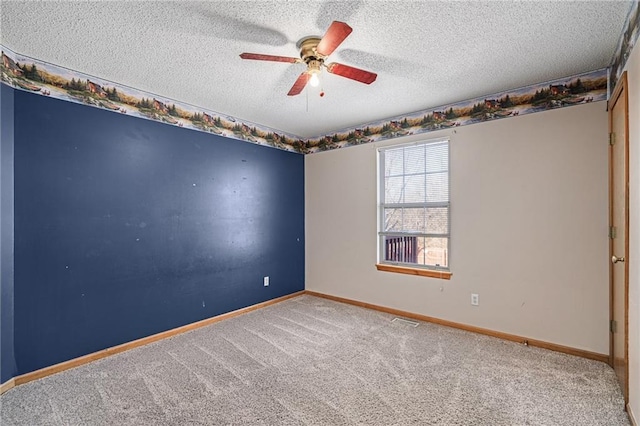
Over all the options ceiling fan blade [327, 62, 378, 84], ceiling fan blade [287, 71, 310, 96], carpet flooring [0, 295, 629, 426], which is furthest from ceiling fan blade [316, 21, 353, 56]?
carpet flooring [0, 295, 629, 426]

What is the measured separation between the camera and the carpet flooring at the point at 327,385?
191 cm

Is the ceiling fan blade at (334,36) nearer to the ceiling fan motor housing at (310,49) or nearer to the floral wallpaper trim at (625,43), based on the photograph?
the ceiling fan motor housing at (310,49)

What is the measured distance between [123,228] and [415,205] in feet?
10.5

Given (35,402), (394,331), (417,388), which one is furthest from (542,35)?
(35,402)

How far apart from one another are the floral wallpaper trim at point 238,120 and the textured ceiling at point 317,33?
0.10 meters

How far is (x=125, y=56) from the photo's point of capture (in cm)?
235

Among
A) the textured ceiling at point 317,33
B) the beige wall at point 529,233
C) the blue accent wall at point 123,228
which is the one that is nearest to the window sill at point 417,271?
the beige wall at point 529,233

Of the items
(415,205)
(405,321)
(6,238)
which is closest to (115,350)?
(6,238)

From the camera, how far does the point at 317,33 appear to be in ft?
6.68

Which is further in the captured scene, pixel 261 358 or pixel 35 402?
pixel 261 358

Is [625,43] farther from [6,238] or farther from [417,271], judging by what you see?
[6,238]

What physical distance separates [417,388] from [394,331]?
42.1 inches

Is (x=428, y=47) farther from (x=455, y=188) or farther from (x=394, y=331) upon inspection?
(x=394, y=331)

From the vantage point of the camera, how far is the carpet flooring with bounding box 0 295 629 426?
6.27 feet
